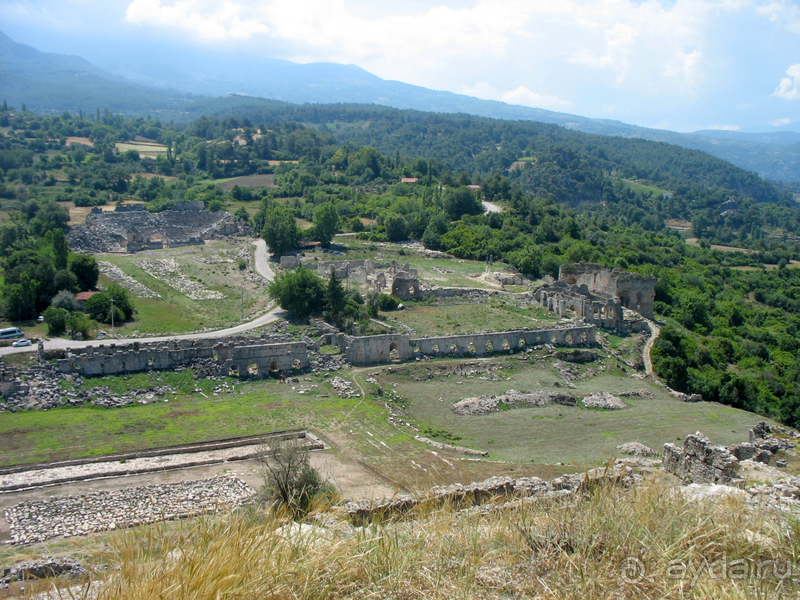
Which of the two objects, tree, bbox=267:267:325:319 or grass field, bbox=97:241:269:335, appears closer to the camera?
grass field, bbox=97:241:269:335

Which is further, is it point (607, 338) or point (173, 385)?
point (607, 338)

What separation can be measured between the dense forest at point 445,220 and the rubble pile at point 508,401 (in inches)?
366

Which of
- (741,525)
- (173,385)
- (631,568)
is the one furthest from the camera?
(173,385)

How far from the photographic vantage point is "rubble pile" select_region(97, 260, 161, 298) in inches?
1799

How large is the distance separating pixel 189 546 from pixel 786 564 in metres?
6.32

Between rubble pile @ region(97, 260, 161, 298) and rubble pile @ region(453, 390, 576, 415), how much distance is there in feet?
87.9

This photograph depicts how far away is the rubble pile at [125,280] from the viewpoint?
1799 inches

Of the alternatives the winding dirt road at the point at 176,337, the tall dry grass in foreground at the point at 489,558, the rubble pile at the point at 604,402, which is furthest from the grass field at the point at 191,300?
the tall dry grass in foreground at the point at 489,558

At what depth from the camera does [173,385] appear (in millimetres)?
29719

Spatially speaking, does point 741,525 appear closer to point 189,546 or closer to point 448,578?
point 448,578

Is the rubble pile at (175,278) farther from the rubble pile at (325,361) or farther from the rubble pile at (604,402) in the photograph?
the rubble pile at (604,402)

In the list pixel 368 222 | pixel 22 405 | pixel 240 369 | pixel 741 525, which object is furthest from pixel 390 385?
pixel 368 222

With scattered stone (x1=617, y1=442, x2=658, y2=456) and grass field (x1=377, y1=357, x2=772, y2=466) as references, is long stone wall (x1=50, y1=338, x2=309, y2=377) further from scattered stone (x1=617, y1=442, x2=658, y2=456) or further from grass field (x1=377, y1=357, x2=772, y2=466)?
scattered stone (x1=617, y1=442, x2=658, y2=456)

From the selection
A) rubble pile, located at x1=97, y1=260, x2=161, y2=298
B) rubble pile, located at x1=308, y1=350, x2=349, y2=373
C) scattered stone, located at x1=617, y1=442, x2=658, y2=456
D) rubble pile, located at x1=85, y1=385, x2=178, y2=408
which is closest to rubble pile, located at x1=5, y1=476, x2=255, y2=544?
rubble pile, located at x1=85, y1=385, x2=178, y2=408
